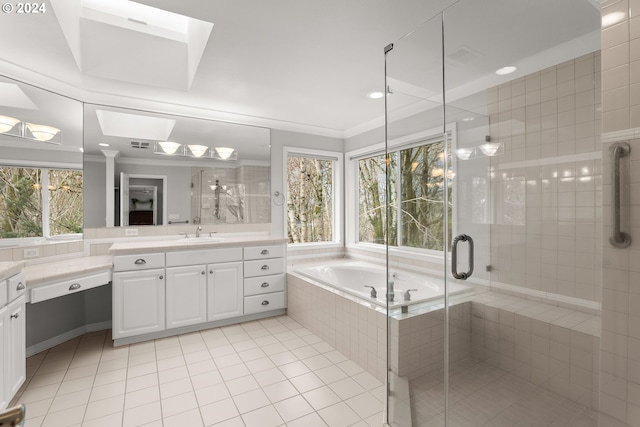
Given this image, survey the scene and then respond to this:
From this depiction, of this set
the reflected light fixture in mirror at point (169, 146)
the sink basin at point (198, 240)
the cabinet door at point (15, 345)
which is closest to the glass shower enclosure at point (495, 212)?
the sink basin at point (198, 240)

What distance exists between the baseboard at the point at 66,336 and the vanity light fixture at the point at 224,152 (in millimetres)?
2082

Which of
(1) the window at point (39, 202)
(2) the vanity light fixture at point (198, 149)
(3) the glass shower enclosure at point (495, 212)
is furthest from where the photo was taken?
(2) the vanity light fixture at point (198, 149)

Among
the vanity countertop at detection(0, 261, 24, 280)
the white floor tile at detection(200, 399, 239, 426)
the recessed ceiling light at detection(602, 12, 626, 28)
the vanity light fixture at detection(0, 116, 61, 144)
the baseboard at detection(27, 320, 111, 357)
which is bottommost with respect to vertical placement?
the white floor tile at detection(200, 399, 239, 426)

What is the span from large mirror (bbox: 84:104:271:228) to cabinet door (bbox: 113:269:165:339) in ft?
2.34

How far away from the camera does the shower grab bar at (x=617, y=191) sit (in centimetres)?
118

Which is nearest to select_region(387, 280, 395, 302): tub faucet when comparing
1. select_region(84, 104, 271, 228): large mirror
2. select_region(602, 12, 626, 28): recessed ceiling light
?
select_region(602, 12, 626, 28): recessed ceiling light

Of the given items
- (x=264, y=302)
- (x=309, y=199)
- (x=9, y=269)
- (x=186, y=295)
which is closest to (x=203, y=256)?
(x=186, y=295)

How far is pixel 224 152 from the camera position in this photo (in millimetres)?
3684

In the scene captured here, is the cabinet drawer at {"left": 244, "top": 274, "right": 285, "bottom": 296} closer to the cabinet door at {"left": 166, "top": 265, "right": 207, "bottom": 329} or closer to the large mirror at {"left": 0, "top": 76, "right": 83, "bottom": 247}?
the cabinet door at {"left": 166, "top": 265, "right": 207, "bottom": 329}

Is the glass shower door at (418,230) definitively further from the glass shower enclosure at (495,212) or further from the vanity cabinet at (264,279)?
the vanity cabinet at (264,279)

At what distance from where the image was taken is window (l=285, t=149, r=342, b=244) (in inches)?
169

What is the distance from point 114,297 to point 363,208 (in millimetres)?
2940

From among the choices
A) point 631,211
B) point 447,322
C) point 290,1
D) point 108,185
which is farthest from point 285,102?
point 631,211

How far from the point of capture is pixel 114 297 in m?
2.71
